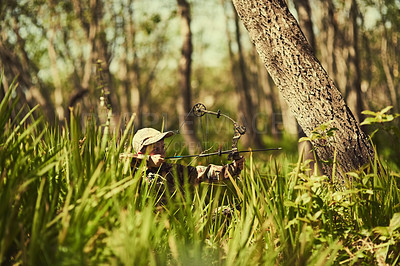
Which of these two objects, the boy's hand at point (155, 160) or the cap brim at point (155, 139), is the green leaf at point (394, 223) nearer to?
the boy's hand at point (155, 160)

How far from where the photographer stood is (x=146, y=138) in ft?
15.4

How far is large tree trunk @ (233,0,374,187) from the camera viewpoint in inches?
164

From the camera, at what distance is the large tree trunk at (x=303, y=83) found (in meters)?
4.18

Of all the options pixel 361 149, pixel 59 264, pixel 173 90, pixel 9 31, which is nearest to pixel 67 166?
pixel 59 264

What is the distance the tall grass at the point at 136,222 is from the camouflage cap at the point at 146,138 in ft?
2.56

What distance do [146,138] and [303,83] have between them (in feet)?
5.45

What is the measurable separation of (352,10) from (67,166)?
1311 centimetres

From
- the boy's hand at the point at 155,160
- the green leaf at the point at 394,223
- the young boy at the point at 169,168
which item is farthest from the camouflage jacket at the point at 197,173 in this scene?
the green leaf at the point at 394,223

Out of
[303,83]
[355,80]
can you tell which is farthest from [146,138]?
[355,80]

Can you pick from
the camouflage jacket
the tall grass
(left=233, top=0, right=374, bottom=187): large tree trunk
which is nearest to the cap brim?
the camouflage jacket

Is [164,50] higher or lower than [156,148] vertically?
higher

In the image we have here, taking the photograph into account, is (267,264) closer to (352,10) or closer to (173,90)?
(352,10)

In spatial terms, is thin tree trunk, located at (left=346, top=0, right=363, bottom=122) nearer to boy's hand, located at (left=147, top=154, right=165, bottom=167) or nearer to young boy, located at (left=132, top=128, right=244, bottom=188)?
young boy, located at (left=132, top=128, right=244, bottom=188)

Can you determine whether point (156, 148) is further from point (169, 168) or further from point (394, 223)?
point (394, 223)
